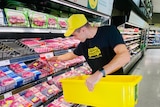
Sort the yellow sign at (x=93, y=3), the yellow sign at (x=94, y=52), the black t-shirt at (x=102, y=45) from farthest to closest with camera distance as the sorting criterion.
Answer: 1. the yellow sign at (x=93, y=3)
2. the yellow sign at (x=94, y=52)
3. the black t-shirt at (x=102, y=45)

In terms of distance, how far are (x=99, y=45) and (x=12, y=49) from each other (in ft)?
2.93

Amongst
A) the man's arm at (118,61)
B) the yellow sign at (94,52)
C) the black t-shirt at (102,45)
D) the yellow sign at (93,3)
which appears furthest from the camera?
the yellow sign at (93,3)

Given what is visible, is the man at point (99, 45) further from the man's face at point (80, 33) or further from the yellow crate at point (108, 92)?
the yellow crate at point (108, 92)

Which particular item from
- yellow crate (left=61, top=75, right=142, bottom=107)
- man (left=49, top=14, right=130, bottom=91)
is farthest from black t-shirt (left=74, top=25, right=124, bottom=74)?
yellow crate (left=61, top=75, right=142, bottom=107)

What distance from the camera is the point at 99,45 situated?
82.6 inches

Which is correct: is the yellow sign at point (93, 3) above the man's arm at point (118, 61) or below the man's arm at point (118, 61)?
above

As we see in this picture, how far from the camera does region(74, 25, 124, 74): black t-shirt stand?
1.99 meters

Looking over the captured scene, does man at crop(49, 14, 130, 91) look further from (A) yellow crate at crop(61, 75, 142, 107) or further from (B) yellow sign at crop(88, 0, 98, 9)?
(B) yellow sign at crop(88, 0, 98, 9)

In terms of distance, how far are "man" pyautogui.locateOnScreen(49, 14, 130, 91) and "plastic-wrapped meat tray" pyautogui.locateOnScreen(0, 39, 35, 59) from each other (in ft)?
1.69

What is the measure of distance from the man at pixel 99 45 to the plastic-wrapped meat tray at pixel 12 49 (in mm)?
515

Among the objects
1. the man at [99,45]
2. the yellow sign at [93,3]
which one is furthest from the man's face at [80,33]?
the yellow sign at [93,3]

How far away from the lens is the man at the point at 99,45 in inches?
68.3

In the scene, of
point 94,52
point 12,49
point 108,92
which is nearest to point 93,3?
point 94,52

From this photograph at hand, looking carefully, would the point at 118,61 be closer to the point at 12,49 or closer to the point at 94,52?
the point at 94,52
